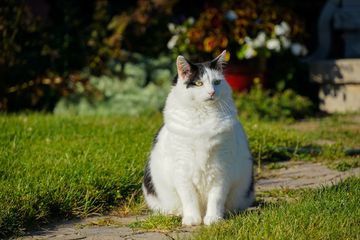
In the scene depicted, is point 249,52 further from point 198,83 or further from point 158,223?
point 158,223

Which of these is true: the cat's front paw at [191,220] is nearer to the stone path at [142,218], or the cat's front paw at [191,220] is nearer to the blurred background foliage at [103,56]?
the stone path at [142,218]

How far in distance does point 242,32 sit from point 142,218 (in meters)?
4.94

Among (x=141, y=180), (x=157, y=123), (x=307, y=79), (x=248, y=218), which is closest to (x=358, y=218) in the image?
(x=248, y=218)

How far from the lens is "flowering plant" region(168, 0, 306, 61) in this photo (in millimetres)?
8930

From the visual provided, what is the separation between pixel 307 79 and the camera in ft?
31.7

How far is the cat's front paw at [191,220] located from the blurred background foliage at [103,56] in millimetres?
4512

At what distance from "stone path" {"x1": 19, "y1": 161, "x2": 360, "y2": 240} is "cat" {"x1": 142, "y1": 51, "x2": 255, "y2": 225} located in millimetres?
233

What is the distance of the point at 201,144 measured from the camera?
399 cm

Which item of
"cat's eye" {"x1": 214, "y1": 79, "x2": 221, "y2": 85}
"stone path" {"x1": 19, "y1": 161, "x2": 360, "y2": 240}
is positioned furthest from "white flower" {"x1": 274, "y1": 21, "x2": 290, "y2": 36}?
"cat's eye" {"x1": 214, "y1": 79, "x2": 221, "y2": 85}

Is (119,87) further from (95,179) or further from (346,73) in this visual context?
(95,179)

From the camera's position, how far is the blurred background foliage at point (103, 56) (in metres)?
8.65

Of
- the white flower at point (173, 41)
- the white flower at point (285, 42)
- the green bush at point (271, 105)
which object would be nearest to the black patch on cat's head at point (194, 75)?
the green bush at point (271, 105)

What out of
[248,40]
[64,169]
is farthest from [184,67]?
[248,40]

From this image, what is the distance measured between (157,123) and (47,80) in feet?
6.48
